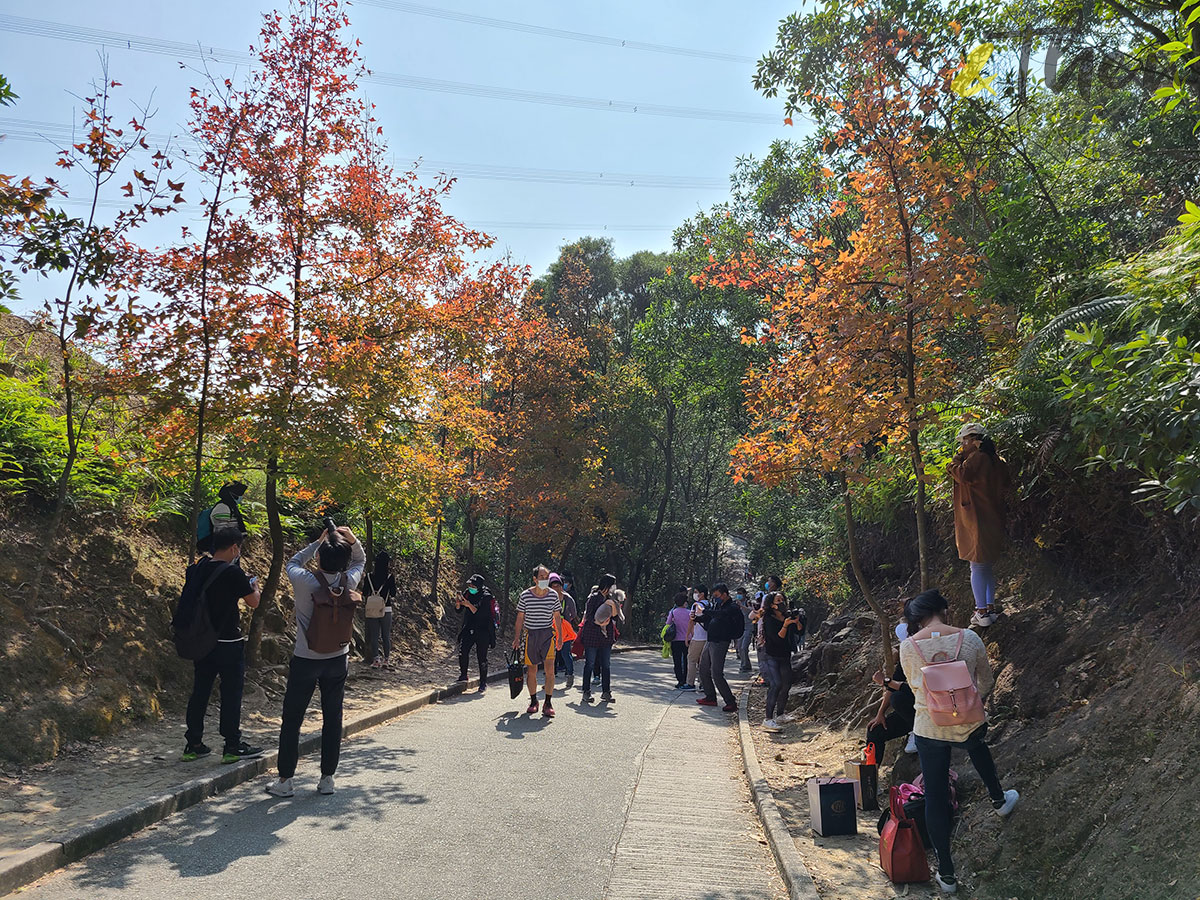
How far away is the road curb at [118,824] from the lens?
15.9 feet

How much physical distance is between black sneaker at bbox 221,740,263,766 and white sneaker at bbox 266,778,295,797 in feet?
2.55

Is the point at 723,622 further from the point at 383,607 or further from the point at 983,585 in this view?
the point at 983,585

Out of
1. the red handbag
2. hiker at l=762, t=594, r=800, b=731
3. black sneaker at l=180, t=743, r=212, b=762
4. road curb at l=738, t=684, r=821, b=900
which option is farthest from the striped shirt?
the red handbag

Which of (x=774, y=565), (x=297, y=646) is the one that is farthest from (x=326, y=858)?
(x=774, y=565)

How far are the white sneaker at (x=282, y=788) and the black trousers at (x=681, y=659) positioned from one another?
36.6ft

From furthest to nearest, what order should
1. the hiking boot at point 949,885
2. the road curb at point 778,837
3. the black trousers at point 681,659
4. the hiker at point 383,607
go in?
the black trousers at point 681,659 → the hiker at point 383,607 → the road curb at point 778,837 → the hiking boot at point 949,885

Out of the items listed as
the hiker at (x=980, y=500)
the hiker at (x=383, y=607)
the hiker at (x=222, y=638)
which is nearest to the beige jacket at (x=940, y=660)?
the hiker at (x=980, y=500)

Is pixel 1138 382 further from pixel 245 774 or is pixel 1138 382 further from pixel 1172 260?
pixel 245 774

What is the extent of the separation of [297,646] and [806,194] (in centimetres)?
1907

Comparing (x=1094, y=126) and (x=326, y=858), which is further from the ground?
(x=1094, y=126)

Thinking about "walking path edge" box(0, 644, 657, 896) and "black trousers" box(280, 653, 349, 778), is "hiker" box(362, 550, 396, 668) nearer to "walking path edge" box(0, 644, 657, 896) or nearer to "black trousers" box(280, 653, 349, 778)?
"walking path edge" box(0, 644, 657, 896)

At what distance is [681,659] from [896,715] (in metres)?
10.6

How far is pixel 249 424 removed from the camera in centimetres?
1048

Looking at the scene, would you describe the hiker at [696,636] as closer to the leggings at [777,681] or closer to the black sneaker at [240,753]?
the leggings at [777,681]
